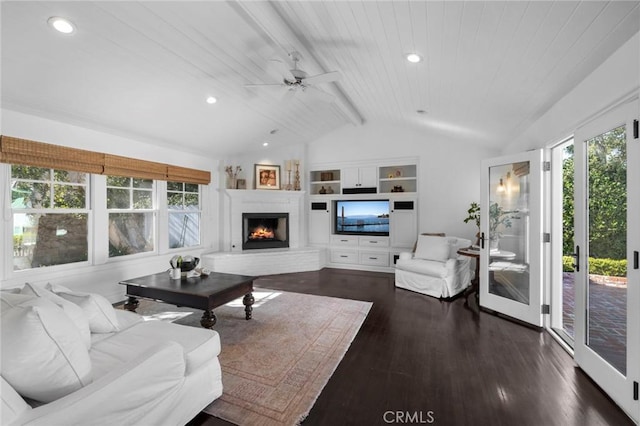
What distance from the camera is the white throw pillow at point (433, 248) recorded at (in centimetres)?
464

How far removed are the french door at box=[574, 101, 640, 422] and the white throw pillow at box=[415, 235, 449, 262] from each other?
2195mm

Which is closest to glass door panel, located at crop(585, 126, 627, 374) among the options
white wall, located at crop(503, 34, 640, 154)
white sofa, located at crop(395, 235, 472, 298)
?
white wall, located at crop(503, 34, 640, 154)

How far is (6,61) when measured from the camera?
257 centimetres

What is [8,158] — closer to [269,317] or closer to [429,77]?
[269,317]

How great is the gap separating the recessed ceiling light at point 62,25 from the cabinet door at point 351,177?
483 centimetres

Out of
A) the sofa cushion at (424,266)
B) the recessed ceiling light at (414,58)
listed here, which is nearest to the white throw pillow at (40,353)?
the recessed ceiling light at (414,58)

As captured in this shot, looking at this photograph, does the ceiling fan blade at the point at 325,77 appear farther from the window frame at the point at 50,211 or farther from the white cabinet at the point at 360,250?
the white cabinet at the point at 360,250

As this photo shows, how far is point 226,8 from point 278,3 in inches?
17.5

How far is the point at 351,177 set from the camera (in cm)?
636

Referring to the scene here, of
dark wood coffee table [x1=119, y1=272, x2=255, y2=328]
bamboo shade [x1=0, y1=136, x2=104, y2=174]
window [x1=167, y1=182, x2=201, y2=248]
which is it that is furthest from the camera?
window [x1=167, y1=182, x2=201, y2=248]

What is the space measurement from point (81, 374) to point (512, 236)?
13.6ft

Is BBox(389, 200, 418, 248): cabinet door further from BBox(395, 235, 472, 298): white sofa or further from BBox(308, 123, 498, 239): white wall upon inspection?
BBox(395, 235, 472, 298): white sofa

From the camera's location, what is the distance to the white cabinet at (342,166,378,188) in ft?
20.2

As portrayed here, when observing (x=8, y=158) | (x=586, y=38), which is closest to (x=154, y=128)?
(x=8, y=158)
